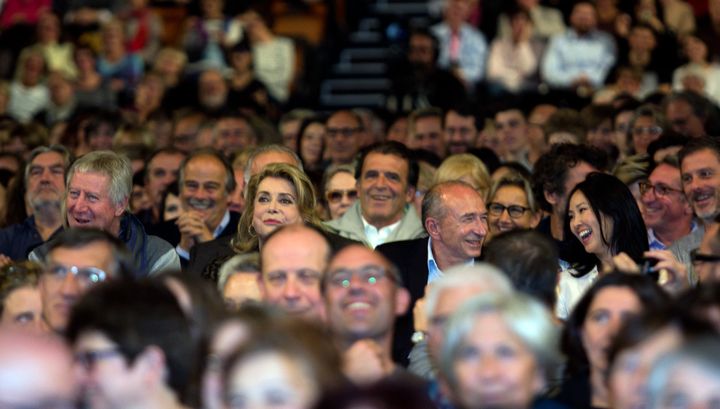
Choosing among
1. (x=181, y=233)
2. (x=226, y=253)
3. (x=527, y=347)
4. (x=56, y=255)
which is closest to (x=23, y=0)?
(x=181, y=233)

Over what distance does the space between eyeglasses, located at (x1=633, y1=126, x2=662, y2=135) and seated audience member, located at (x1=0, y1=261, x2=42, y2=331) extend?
233 inches

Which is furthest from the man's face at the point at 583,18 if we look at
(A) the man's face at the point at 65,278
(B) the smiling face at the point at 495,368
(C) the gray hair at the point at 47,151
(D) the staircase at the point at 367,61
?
(B) the smiling face at the point at 495,368

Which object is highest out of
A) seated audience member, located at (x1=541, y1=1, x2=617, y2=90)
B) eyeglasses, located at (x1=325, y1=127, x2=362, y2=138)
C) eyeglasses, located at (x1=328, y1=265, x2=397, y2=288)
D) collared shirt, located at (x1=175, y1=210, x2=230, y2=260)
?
seated audience member, located at (x1=541, y1=1, x2=617, y2=90)

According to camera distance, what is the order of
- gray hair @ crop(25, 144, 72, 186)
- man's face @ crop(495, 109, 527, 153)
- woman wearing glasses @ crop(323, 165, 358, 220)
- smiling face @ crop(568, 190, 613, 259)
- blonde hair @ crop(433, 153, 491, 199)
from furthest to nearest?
man's face @ crop(495, 109, 527, 153), woman wearing glasses @ crop(323, 165, 358, 220), gray hair @ crop(25, 144, 72, 186), blonde hair @ crop(433, 153, 491, 199), smiling face @ crop(568, 190, 613, 259)

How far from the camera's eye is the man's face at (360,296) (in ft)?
24.0

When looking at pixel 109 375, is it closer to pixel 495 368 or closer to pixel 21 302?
pixel 495 368

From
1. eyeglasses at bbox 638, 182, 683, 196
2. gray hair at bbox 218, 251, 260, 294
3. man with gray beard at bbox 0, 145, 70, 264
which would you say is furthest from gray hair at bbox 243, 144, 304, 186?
gray hair at bbox 218, 251, 260, 294

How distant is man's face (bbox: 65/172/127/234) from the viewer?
10.0 meters

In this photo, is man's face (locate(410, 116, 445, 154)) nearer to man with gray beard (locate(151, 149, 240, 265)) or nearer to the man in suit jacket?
man with gray beard (locate(151, 149, 240, 265))

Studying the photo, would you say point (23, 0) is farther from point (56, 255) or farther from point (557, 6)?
point (56, 255)

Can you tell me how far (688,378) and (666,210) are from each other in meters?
4.80

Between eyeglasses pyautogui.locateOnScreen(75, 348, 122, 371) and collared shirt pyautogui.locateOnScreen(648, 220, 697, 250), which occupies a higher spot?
eyeglasses pyautogui.locateOnScreen(75, 348, 122, 371)

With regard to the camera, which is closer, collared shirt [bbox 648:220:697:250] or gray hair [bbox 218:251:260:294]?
gray hair [bbox 218:251:260:294]

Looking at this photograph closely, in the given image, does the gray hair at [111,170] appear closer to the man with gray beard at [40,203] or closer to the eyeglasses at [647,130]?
the man with gray beard at [40,203]
